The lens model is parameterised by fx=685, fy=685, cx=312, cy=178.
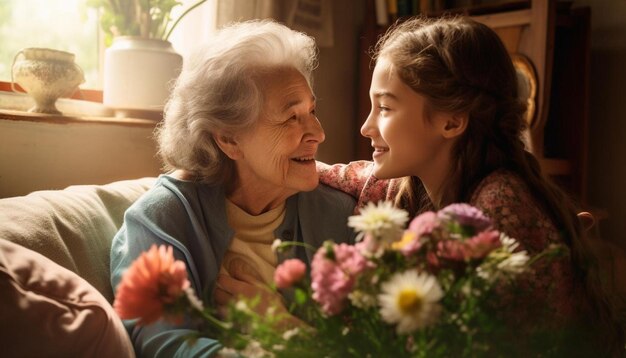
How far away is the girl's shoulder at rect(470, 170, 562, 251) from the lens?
4.03 ft

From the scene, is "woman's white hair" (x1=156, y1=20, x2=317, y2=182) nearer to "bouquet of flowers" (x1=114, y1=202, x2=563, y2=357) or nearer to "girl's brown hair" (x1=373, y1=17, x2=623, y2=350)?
"girl's brown hair" (x1=373, y1=17, x2=623, y2=350)

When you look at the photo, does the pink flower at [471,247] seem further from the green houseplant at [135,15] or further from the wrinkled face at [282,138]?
the green houseplant at [135,15]

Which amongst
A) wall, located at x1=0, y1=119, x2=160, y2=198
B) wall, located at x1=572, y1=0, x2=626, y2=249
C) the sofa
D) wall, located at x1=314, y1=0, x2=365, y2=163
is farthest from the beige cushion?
wall, located at x1=572, y1=0, x2=626, y2=249

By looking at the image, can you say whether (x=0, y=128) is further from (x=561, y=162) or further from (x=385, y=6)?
(x=561, y=162)

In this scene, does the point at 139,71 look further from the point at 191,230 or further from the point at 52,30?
the point at 191,230

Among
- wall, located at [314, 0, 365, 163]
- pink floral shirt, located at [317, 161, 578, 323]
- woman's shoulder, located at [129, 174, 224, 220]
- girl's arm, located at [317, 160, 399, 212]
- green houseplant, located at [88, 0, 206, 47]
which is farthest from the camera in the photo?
wall, located at [314, 0, 365, 163]

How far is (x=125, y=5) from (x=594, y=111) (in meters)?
2.18

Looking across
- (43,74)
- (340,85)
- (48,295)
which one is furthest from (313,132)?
(340,85)

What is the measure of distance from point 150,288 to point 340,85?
2997mm

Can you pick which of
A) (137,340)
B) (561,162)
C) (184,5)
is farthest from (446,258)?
(561,162)

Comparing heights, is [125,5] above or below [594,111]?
above

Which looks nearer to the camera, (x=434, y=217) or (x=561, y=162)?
(x=434, y=217)

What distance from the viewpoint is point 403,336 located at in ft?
2.10

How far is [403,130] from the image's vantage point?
1.46 m
